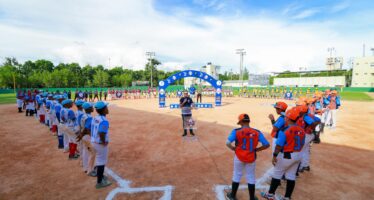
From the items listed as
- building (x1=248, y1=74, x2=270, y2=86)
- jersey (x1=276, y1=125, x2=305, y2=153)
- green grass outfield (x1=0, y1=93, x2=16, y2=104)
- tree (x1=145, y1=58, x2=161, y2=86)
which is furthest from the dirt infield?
tree (x1=145, y1=58, x2=161, y2=86)

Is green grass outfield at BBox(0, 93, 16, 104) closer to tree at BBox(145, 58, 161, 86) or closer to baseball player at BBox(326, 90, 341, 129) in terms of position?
baseball player at BBox(326, 90, 341, 129)

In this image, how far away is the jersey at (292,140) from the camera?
11.8 feet

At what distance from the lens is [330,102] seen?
981 cm

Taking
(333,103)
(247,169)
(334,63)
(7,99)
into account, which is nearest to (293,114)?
(247,169)

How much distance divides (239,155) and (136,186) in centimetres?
277

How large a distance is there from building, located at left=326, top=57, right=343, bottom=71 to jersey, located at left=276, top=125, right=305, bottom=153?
9149 centimetres

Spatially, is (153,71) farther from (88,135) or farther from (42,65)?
(88,135)

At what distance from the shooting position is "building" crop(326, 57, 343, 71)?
255 ft

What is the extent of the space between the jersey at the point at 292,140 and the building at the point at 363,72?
268ft

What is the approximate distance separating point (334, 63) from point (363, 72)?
1866cm

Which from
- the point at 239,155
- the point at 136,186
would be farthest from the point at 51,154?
the point at 239,155

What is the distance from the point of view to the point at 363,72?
205 ft

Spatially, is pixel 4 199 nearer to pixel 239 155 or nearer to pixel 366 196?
pixel 239 155

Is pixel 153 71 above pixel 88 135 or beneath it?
above
